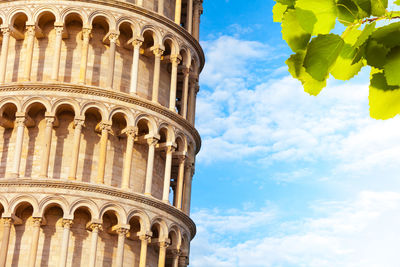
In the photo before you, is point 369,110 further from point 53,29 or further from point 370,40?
point 53,29

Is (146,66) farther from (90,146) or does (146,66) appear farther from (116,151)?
(90,146)

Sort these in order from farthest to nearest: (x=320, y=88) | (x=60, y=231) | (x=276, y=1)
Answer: (x=60, y=231)
(x=276, y=1)
(x=320, y=88)

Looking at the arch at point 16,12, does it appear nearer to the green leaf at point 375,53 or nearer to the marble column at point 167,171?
the marble column at point 167,171

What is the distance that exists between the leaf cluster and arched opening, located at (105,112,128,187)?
2176cm

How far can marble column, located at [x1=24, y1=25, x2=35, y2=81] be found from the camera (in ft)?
78.7

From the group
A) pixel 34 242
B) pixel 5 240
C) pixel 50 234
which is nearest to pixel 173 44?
pixel 50 234

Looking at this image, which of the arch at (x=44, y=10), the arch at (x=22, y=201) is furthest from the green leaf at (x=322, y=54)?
the arch at (x=44, y=10)

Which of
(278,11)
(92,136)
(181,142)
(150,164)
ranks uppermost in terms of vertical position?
(181,142)

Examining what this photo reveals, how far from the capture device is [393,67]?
84.2 inches

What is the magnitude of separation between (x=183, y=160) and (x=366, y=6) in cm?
2372

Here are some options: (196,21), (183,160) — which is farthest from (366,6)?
(196,21)

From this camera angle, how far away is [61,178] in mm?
23156

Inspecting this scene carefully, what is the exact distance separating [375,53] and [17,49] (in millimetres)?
24187

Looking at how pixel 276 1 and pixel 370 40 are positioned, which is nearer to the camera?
pixel 370 40
